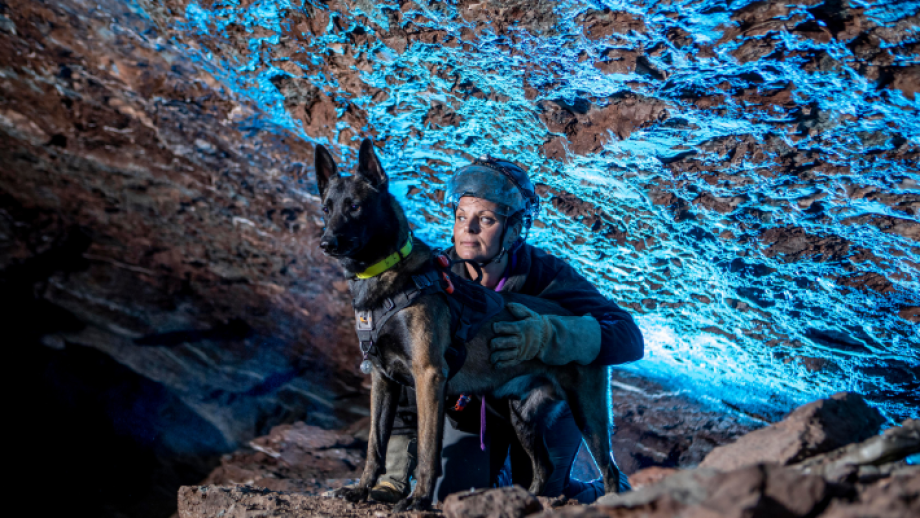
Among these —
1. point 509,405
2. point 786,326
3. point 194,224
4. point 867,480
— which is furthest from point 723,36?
point 194,224

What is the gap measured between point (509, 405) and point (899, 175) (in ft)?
8.63

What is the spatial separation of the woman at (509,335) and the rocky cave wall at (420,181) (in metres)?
0.61

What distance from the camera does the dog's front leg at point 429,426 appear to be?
8.26 ft

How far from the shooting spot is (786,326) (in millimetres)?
4367

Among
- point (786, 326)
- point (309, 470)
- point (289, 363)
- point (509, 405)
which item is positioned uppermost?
point (786, 326)

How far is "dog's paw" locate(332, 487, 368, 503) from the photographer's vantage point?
268 cm

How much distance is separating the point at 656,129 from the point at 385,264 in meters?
1.92

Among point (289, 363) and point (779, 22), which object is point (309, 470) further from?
point (779, 22)

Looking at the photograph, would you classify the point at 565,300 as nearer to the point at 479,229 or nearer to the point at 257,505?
the point at 479,229

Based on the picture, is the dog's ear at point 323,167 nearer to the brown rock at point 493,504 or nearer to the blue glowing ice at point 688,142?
the blue glowing ice at point 688,142

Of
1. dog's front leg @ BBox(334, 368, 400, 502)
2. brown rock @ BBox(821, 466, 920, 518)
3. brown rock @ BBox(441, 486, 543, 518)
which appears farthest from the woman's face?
brown rock @ BBox(821, 466, 920, 518)

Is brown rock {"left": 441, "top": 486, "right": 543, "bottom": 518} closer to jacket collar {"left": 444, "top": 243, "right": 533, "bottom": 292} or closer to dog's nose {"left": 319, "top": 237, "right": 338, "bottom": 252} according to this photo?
dog's nose {"left": 319, "top": 237, "right": 338, "bottom": 252}

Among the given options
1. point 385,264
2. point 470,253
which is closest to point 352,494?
point 385,264

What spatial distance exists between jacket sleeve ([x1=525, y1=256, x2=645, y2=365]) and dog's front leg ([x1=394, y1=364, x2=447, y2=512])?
3.78ft
